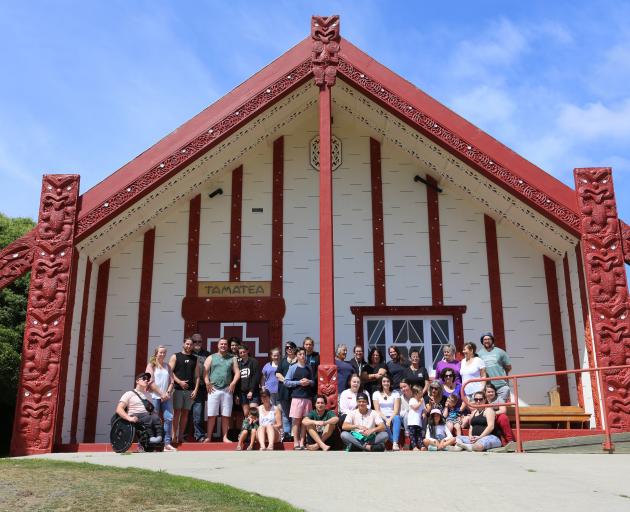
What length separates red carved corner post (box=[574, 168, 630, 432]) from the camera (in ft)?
35.6

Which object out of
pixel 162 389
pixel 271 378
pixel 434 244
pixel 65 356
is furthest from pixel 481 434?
pixel 65 356

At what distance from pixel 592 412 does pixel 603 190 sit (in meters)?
3.70

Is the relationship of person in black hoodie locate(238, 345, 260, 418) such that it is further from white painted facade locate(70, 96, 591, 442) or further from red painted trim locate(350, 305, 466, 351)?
red painted trim locate(350, 305, 466, 351)

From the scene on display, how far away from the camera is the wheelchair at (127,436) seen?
9906 mm

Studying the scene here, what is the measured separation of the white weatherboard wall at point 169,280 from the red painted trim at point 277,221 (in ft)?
5.67

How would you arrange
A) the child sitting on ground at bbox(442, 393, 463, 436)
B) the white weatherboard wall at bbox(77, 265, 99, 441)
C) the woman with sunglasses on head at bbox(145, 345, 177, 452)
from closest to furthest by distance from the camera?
the child sitting on ground at bbox(442, 393, 463, 436), the woman with sunglasses on head at bbox(145, 345, 177, 452), the white weatherboard wall at bbox(77, 265, 99, 441)

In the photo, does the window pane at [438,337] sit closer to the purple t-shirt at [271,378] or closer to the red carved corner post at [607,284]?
the red carved corner post at [607,284]

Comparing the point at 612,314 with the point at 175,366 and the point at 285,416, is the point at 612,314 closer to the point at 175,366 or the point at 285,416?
the point at 285,416

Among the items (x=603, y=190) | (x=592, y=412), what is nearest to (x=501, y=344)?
(x=592, y=412)

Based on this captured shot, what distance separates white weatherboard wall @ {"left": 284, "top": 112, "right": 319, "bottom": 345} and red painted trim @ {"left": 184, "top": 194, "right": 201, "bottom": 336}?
5.64 feet

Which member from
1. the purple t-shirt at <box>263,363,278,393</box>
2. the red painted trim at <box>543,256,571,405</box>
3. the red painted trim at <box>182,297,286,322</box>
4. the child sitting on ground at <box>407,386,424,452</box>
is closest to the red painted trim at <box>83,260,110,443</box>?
the red painted trim at <box>182,297,286,322</box>

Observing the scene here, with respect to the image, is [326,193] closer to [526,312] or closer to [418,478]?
[526,312]

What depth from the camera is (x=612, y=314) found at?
36.8 feet

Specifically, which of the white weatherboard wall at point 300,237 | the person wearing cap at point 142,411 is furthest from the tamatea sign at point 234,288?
the person wearing cap at point 142,411
